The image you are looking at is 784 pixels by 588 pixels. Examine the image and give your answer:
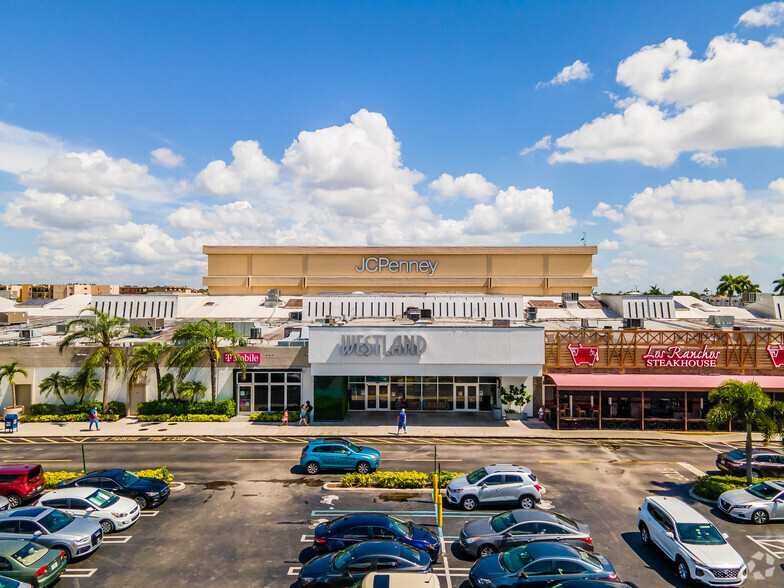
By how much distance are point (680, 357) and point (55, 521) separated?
37501 millimetres

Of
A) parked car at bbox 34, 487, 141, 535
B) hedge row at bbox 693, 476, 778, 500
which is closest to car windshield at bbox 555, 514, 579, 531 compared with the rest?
hedge row at bbox 693, 476, 778, 500

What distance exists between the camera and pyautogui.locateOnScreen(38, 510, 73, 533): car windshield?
16031mm

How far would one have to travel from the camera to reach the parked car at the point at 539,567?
42.5ft

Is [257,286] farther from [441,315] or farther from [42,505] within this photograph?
[42,505]

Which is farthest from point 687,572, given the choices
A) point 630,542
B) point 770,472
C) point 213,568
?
point 213,568

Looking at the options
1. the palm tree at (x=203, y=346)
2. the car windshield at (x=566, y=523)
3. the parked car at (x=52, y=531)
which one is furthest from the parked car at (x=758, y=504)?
the palm tree at (x=203, y=346)

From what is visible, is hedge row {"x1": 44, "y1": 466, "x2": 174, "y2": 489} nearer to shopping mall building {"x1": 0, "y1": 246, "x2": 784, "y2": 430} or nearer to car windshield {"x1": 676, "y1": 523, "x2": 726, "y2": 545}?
shopping mall building {"x1": 0, "y1": 246, "x2": 784, "y2": 430}

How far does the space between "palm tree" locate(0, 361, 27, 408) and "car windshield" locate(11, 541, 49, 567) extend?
81.3 feet

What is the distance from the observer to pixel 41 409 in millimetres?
34406

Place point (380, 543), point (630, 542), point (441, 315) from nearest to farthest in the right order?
point (380, 543) → point (630, 542) → point (441, 315)

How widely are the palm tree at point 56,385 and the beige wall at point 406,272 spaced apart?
88.6 feet

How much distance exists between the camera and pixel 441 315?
4744 centimetres

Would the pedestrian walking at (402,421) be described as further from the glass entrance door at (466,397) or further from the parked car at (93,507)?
the parked car at (93,507)

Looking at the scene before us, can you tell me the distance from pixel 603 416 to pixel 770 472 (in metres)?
11.7
